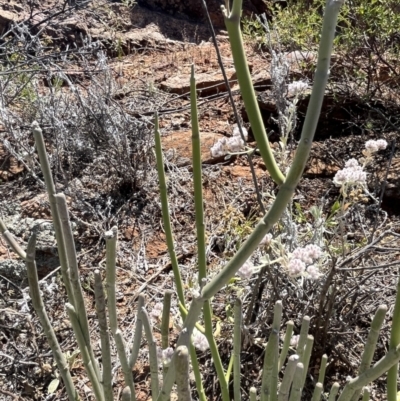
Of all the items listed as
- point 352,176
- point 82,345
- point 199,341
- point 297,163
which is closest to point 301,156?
point 297,163

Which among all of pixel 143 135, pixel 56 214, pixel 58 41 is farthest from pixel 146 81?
pixel 56 214

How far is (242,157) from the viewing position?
2574 millimetres

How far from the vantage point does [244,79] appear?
0.48 m

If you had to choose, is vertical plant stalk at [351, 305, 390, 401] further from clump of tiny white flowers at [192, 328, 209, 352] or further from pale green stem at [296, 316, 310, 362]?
clump of tiny white flowers at [192, 328, 209, 352]

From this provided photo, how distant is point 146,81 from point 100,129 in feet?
3.25

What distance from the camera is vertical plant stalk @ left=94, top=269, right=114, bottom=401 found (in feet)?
2.21

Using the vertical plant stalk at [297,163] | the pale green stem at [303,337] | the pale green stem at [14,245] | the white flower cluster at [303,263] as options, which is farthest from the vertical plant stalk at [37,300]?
the white flower cluster at [303,263]

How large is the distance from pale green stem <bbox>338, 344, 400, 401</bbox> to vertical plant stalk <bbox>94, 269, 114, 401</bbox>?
1.05ft

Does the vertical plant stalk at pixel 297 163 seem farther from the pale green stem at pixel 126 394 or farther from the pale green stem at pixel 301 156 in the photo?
the pale green stem at pixel 126 394

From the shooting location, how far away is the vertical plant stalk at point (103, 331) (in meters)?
0.67

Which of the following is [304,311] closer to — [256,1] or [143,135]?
[143,135]

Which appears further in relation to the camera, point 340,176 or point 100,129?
point 100,129

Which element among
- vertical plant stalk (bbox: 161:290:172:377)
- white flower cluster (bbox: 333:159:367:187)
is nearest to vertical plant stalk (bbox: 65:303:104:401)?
vertical plant stalk (bbox: 161:290:172:377)

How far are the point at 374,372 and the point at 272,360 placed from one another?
151mm
